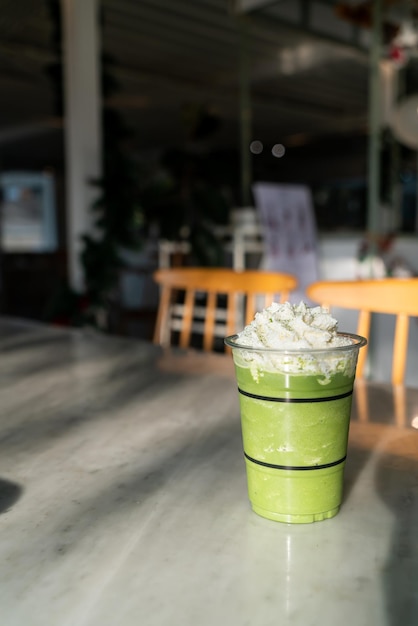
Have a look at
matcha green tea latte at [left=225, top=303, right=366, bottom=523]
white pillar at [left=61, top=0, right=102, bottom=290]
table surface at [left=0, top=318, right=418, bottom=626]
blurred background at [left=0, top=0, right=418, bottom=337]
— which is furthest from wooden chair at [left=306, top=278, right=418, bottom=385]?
white pillar at [left=61, top=0, right=102, bottom=290]

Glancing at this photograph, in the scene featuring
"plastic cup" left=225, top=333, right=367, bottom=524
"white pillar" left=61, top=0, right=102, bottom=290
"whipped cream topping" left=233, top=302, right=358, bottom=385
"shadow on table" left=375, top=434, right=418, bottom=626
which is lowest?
"shadow on table" left=375, top=434, right=418, bottom=626

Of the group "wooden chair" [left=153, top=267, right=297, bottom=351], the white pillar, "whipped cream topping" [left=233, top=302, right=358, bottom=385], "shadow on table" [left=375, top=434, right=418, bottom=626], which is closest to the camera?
"shadow on table" [left=375, top=434, right=418, bottom=626]

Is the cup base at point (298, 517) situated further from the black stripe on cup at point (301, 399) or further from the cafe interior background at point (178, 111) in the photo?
the cafe interior background at point (178, 111)

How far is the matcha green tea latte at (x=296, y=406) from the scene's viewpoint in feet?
1.82

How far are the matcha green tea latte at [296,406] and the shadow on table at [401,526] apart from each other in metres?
0.07

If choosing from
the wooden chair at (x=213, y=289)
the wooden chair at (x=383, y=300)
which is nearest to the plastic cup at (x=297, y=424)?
the wooden chair at (x=383, y=300)

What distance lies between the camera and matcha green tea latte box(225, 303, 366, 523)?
0.56 metres

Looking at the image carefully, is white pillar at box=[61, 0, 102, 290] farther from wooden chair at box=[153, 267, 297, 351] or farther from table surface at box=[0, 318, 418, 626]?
table surface at box=[0, 318, 418, 626]

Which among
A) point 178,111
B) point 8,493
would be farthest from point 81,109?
point 178,111

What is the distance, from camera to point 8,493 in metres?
0.67

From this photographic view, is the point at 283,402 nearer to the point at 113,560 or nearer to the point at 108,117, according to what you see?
the point at 113,560

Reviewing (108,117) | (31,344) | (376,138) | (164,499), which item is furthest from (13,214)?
(164,499)

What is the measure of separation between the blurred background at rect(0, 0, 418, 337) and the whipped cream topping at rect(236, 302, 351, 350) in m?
3.67

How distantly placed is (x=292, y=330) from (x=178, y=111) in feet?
33.0
